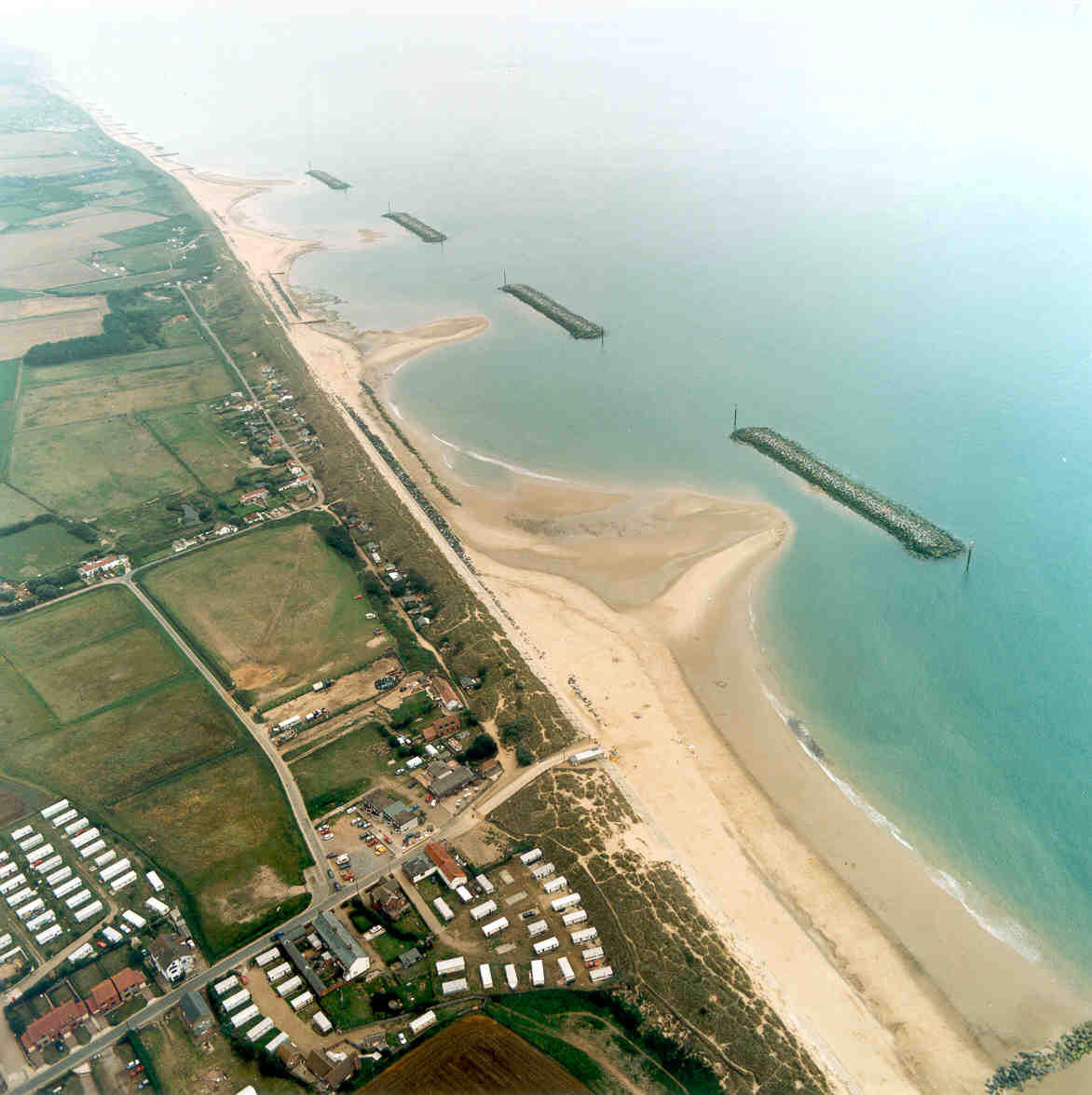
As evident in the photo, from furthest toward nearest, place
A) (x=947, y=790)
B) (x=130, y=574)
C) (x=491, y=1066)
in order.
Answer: (x=130, y=574), (x=947, y=790), (x=491, y=1066)

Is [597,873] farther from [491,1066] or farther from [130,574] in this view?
[130,574]

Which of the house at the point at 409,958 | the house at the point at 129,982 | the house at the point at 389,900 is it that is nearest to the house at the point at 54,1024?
the house at the point at 129,982

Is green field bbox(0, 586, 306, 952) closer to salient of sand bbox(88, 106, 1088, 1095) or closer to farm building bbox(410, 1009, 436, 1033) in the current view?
farm building bbox(410, 1009, 436, 1033)

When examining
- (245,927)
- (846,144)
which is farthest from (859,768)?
(846,144)

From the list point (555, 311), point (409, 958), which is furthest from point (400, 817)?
point (555, 311)

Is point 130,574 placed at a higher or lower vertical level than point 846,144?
lower

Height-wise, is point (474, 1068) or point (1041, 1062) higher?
point (1041, 1062)

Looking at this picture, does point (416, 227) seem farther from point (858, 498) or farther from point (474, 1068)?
point (474, 1068)
